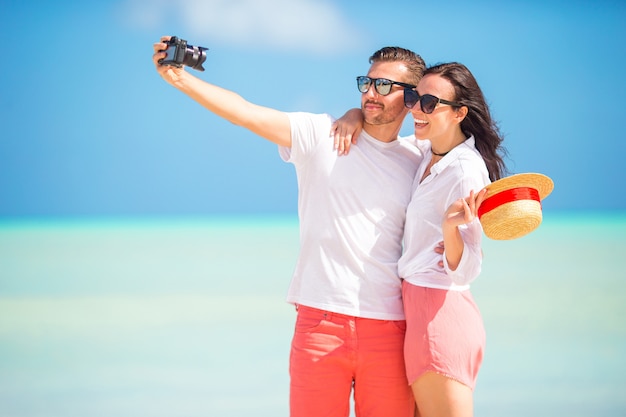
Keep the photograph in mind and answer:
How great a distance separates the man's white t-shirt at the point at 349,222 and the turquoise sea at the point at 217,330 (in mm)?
1876

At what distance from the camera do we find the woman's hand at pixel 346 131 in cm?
246

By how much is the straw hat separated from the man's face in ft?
1.78

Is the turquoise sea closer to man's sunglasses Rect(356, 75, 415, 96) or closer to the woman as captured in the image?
the woman

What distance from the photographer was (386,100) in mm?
2521

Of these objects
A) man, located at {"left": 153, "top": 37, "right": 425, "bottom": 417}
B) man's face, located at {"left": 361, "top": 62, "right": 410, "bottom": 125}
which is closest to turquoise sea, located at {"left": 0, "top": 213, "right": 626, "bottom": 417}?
man, located at {"left": 153, "top": 37, "right": 425, "bottom": 417}

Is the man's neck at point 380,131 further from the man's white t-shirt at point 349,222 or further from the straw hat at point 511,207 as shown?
the straw hat at point 511,207

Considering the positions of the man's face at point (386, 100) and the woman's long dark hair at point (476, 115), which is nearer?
the woman's long dark hair at point (476, 115)

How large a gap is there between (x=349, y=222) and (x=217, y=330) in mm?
3705

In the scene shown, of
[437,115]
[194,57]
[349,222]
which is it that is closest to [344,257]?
[349,222]

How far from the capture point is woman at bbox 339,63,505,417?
2174 millimetres

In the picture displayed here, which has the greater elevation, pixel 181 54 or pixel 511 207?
pixel 181 54

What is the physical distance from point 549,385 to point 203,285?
408 cm

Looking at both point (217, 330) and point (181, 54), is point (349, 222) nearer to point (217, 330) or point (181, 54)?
point (181, 54)

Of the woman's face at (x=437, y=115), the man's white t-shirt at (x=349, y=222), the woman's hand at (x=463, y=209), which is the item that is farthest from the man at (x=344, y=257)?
the woman's hand at (x=463, y=209)
